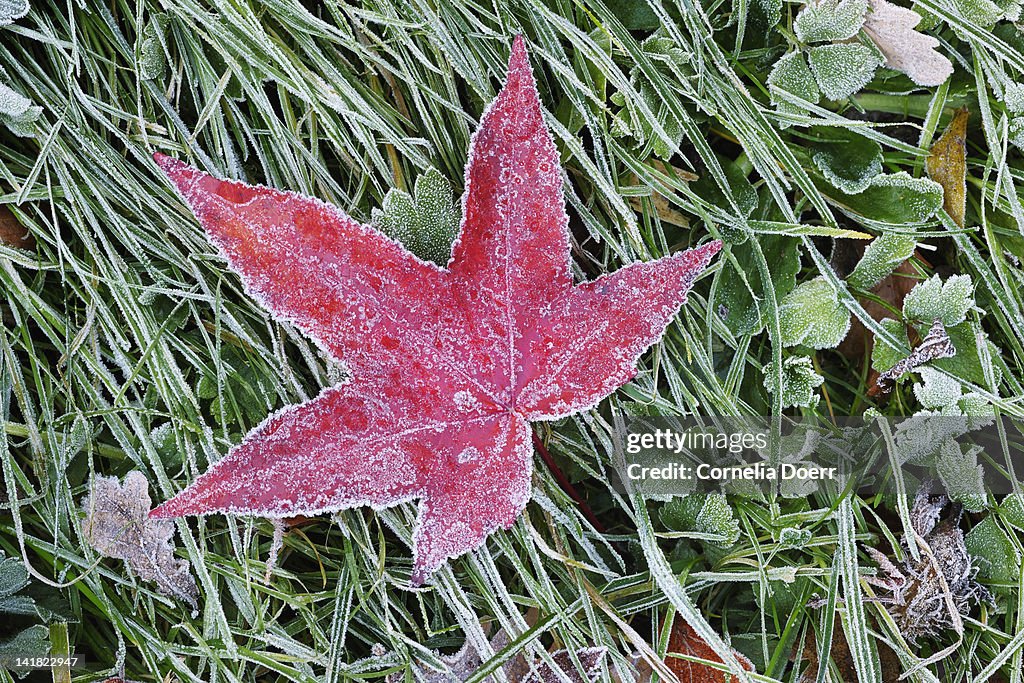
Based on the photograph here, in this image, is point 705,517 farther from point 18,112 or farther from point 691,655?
point 18,112

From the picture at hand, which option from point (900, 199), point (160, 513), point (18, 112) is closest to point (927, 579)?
point (900, 199)

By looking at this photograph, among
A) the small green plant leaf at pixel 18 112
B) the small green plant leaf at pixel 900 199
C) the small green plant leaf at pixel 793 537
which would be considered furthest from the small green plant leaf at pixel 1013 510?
the small green plant leaf at pixel 18 112

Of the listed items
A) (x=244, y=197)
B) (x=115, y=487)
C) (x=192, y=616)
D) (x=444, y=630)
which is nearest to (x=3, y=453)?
(x=115, y=487)

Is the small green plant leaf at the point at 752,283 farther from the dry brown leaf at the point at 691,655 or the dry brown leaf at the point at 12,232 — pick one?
the dry brown leaf at the point at 12,232

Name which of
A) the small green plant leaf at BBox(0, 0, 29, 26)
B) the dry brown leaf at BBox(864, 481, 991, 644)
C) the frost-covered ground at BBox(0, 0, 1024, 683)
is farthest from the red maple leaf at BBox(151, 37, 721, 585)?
the dry brown leaf at BBox(864, 481, 991, 644)

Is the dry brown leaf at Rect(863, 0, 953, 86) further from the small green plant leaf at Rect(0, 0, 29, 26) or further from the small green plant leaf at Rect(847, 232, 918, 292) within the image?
the small green plant leaf at Rect(0, 0, 29, 26)

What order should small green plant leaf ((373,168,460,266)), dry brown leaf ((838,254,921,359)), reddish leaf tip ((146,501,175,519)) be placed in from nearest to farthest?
reddish leaf tip ((146,501,175,519)) < small green plant leaf ((373,168,460,266)) < dry brown leaf ((838,254,921,359))
